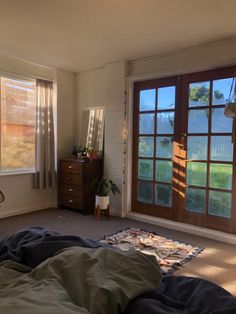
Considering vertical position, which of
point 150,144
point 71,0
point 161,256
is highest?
point 71,0

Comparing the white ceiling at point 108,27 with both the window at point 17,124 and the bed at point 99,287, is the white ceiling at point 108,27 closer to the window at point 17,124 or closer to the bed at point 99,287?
the window at point 17,124

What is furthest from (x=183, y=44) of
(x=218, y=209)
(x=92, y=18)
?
(x=218, y=209)

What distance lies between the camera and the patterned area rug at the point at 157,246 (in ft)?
8.36

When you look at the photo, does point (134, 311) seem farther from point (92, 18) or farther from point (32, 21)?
point (32, 21)

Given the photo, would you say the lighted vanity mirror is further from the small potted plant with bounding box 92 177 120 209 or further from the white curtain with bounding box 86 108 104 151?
the small potted plant with bounding box 92 177 120 209

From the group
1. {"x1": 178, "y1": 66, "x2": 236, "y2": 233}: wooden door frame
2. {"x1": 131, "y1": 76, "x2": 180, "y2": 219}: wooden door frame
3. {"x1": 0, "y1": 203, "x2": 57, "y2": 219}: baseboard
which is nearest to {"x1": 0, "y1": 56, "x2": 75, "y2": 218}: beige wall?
{"x1": 0, "y1": 203, "x2": 57, "y2": 219}: baseboard

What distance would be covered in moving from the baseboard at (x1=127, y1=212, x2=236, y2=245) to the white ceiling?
7.65 feet

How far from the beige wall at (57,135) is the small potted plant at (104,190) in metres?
0.97

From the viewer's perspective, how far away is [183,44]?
Answer: 3.30 m

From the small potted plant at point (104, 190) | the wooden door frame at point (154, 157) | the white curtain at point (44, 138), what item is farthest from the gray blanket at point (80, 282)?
the white curtain at point (44, 138)

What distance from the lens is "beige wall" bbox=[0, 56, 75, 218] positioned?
3.96 metres

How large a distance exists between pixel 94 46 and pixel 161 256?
265cm

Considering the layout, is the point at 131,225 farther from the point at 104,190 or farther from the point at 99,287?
the point at 99,287

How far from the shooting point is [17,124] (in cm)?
413
